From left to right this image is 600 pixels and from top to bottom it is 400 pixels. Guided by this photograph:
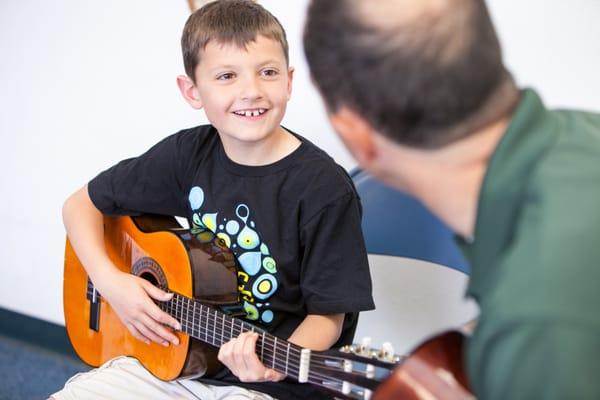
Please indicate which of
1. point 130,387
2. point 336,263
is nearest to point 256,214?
point 336,263

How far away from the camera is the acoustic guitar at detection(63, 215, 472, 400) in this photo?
77cm

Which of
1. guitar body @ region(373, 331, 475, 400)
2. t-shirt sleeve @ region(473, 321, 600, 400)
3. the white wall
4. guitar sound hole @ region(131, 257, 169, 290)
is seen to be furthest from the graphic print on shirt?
t-shirt sleeve @ region(473, 321, 600, 400)

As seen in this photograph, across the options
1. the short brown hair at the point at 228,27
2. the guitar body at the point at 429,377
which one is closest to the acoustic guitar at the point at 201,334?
the guitar body at the point at 429,377

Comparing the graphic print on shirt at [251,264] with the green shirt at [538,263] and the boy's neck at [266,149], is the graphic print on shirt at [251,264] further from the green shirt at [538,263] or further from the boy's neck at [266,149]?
the green shirt at [538,263]

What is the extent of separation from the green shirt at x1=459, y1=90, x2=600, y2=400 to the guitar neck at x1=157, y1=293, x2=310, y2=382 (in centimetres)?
43

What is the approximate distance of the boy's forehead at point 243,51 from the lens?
1.26 meters

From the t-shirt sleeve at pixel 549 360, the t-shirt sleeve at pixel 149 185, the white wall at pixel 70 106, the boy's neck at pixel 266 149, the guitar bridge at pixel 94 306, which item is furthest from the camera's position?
the white wall at pixel 70 106

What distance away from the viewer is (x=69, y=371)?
218cm

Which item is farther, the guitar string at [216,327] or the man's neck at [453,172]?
the guitar string at [216,327]

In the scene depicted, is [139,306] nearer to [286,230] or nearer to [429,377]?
[286,230]

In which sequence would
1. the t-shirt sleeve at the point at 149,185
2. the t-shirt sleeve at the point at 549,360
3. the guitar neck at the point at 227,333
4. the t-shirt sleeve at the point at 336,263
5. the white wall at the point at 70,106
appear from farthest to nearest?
the white wall at the point at 70,106
the t-shirt sleeve at the point at 149,185
the t-shirt sleeve at the point at 336,263
the guitar neck at the point at 227,333
the t-shirt sleeve at the point at 549,360

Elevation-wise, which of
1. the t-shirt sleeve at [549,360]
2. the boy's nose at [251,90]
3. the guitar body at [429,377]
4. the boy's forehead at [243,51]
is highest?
the boy's forehead at [243,51]

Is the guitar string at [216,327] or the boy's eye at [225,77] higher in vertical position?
the boy's eye at [225,77]

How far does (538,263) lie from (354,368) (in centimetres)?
45
